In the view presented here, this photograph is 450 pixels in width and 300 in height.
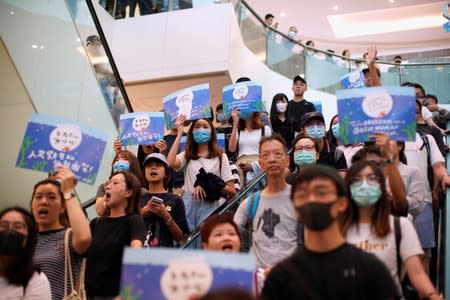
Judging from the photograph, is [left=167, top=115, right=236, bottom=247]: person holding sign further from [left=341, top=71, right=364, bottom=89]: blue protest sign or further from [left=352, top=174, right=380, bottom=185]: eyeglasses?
[left=341, top=71, right=364, bottom=89]: blue protest sign

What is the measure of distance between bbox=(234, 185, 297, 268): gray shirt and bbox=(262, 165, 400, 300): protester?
912 millimetres

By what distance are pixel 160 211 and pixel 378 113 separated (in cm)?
174

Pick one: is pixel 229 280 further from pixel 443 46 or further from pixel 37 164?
pixel 443 46

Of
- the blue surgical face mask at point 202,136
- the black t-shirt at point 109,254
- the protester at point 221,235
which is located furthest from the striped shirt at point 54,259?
the blue surgical face mask at point 202,136

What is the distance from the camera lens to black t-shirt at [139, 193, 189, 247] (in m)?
4.05

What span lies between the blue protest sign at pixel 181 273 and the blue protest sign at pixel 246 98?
4.04m

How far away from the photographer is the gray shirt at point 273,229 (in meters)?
3.29

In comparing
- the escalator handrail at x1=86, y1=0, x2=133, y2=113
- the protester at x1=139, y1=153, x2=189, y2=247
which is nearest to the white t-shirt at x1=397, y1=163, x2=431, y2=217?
the protester at x1=139, y1=153, x2=189, y2=247

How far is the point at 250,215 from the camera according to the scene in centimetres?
348

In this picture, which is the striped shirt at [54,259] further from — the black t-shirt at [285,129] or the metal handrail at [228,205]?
the black t-shirt at [285,129]

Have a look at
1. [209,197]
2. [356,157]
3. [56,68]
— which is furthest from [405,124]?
[56,68]

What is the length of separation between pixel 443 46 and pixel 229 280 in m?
21.3

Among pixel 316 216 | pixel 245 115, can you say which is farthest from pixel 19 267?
pixel 245 115

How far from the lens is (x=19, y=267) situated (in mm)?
2973
